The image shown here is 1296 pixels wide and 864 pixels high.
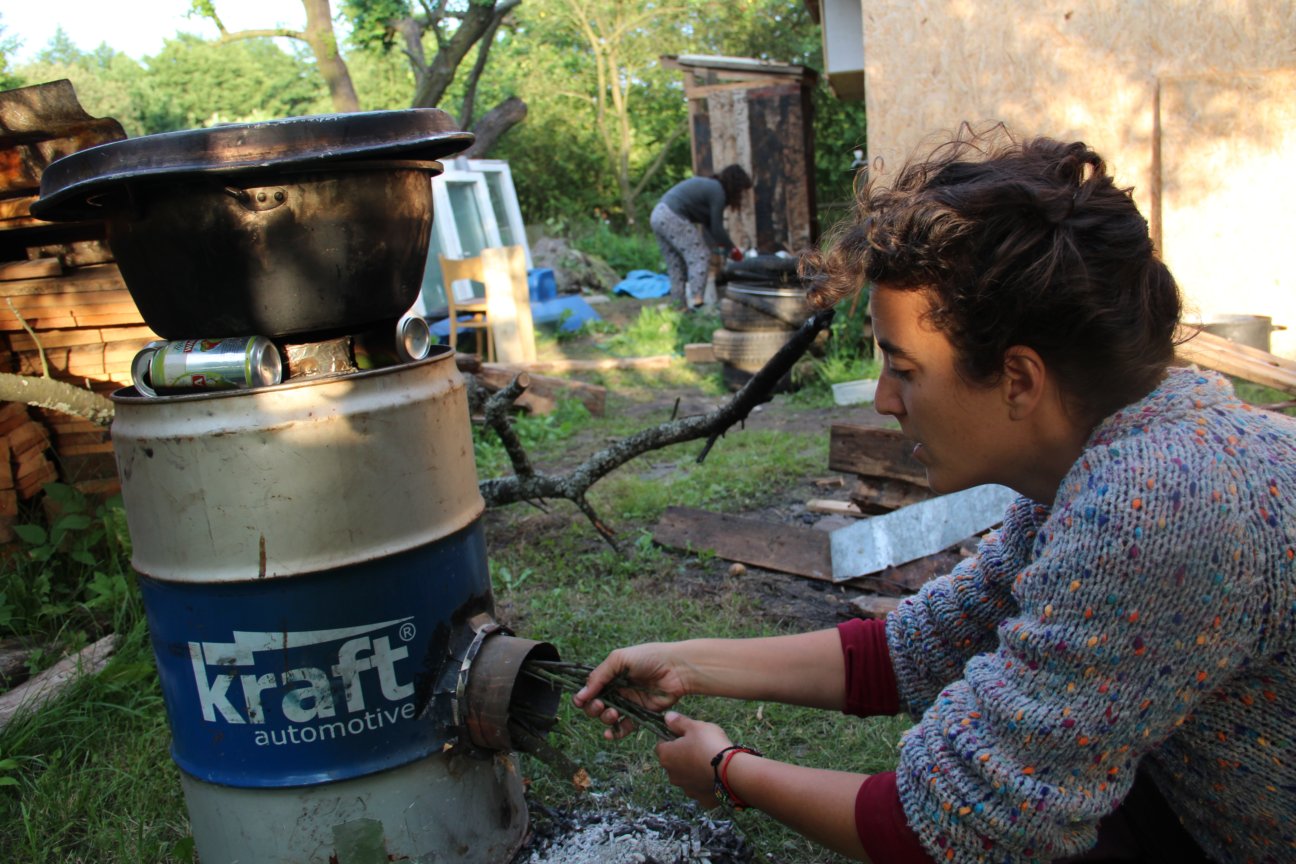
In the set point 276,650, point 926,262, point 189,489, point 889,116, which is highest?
point 889,116

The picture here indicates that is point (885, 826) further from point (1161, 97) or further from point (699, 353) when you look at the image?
point (699, 353)

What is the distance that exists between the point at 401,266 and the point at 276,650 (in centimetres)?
79

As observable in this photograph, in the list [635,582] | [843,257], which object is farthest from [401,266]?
[635,582]

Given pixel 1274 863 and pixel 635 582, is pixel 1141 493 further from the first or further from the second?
pixel 635 582

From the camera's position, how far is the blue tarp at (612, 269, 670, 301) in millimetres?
15555

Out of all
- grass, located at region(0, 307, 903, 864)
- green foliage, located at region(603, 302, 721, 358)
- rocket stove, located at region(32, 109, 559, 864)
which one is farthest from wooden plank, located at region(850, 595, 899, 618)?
green foliage, located at region(603, 302, 721, 358)

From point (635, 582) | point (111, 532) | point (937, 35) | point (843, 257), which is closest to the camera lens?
point (843, 257)

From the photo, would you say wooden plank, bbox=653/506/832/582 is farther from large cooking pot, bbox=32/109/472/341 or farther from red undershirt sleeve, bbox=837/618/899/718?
large cooking pot, bbox=32/109/472/341

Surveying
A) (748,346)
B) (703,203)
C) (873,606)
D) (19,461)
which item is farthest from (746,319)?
(19,461)

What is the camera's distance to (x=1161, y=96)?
268 inches

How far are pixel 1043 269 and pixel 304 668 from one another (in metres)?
1.46

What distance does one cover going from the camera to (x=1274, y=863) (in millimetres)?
1485

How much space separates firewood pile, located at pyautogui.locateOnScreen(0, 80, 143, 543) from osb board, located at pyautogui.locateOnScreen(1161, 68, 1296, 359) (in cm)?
634

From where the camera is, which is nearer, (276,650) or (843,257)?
(843,257)
